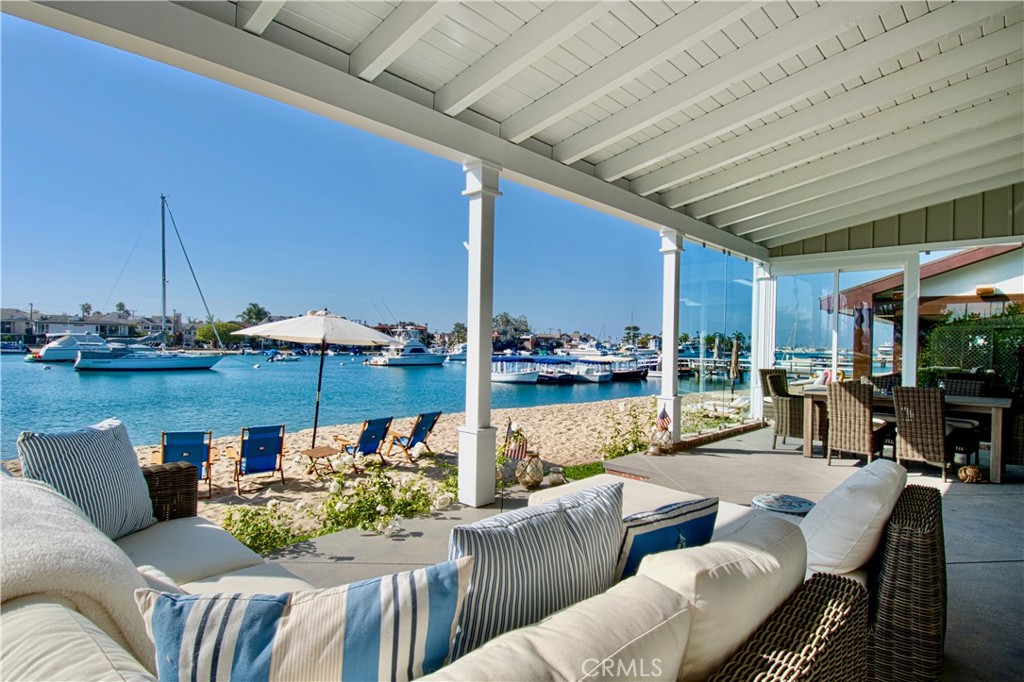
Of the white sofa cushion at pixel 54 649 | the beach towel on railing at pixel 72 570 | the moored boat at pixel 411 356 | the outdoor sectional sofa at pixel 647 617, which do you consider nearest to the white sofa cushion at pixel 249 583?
the outdoor sectional sofa at pixel 647 617

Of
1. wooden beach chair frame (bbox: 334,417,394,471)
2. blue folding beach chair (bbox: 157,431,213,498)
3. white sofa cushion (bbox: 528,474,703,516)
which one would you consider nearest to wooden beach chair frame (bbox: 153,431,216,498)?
blue folding beach chair (bbox: 157,431,213,498)

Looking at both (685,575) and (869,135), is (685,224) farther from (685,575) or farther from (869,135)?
(685,575)

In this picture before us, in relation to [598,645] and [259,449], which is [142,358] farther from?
[598,645]

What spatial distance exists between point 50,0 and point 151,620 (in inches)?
104

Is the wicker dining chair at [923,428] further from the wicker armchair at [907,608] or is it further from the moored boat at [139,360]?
the moored boat at [139,360]

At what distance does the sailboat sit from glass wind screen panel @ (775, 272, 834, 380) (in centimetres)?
1665

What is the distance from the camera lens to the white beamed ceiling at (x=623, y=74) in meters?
2.63

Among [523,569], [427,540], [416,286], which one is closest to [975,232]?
[427,540]

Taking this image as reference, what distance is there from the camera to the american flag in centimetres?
608

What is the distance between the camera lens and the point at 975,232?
21.9 feet

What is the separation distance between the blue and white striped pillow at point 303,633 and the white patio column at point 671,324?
18.5ft

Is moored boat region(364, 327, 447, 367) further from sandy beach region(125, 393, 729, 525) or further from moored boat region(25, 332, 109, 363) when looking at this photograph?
sandy beach region(125, 393, 729, 525)

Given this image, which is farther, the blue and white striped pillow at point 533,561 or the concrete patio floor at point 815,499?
the concrete patio floor at point 815,499

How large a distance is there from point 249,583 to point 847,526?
2148mm
